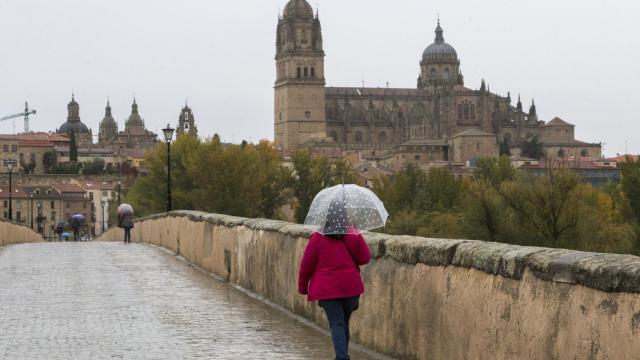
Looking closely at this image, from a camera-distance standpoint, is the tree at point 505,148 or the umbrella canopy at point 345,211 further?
the tree at point 505,148

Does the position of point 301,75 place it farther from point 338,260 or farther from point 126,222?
point 338,260

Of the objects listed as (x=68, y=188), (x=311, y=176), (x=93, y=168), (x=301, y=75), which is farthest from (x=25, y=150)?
(x=311, y=176)

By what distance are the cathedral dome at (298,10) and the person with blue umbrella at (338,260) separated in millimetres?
185099

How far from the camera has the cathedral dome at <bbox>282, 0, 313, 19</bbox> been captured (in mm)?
192275

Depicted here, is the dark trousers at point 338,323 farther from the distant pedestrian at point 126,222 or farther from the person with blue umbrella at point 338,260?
the distant pedestrian at point 126,222

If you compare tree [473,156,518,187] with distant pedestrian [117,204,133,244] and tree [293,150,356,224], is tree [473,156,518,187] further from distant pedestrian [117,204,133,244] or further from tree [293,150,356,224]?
distant pedestrian [117,204,133,244]

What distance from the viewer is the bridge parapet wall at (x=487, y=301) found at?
6.21 m

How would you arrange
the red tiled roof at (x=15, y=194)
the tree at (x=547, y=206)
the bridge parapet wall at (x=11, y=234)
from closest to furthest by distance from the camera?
the bridge parapet wall at (x=11, y=234)
the tree at (x=547, y=206)
the red tiled roof at (x=15, y=194)

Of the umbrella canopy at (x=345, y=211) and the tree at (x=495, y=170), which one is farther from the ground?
the tree at (x=495, y=170)

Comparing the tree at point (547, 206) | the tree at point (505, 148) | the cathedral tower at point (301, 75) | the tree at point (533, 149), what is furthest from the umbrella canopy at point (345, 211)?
the tree at point (533, 149)

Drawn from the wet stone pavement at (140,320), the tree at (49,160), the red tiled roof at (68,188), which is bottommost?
the wet stone pavement at (140,320)

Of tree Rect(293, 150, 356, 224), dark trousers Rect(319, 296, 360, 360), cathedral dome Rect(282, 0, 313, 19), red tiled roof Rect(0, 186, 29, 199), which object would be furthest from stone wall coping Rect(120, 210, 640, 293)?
cathedral dome Rect(282, 0, 313, 19)

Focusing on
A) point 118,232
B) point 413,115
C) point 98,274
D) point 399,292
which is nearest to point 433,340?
point 399,292

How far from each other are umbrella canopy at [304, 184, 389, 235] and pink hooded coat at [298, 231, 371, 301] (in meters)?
0.08
